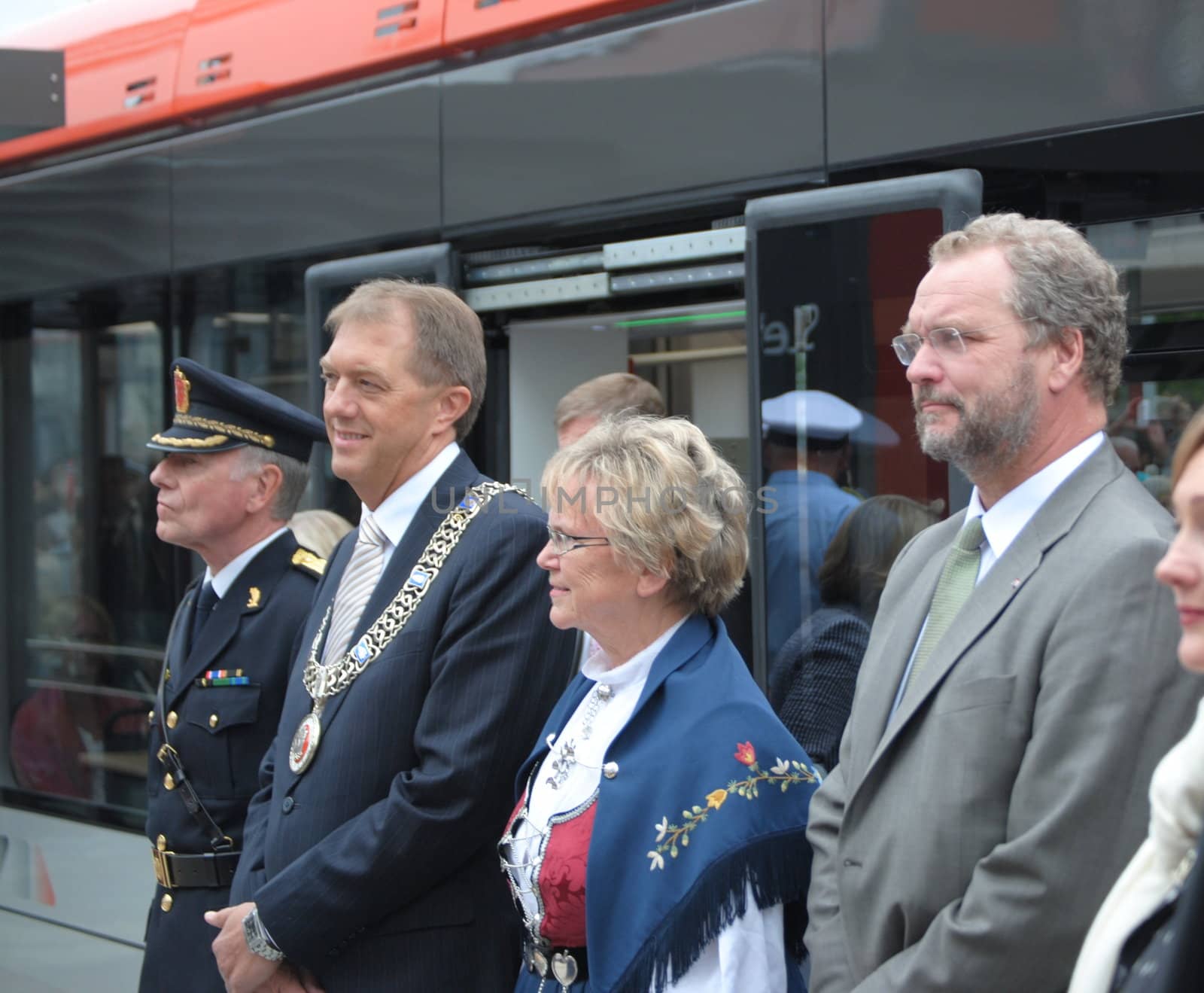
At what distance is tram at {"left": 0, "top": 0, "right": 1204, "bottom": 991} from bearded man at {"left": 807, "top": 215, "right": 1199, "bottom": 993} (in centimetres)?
93

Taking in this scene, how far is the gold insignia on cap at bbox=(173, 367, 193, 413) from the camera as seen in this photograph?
352 cm

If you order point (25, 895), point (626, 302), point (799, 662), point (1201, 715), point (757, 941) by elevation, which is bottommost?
point (25, 895)

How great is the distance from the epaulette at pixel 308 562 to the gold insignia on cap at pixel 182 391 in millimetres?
418

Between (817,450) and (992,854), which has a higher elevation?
(817,450)

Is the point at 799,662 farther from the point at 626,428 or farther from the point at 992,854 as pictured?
the point at 992,854

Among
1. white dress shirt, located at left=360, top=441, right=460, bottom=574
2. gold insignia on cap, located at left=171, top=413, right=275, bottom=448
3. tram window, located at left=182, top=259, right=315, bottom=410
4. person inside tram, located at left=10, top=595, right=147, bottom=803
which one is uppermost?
tram window, located at left=182, top=259, right=315, bottom=410

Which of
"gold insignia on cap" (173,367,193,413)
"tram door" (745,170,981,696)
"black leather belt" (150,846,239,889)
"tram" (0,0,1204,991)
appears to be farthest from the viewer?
"gold insignia on cap" (173,367,193,413)

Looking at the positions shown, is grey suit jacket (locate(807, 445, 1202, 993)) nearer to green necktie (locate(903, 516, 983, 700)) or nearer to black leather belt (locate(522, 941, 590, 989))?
green necktie (locate(903, 516, 983, 700))

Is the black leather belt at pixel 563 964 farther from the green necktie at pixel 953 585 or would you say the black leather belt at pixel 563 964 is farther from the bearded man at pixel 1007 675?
the green necktie at pixel 953 585

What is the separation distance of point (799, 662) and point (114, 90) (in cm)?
355

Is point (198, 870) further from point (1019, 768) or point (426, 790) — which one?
point (1019, 768)

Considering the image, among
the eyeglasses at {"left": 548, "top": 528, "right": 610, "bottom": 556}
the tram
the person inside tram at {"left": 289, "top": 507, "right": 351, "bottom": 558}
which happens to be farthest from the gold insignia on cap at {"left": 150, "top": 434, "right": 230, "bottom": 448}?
the eyeglasses at {"left": 548, "top": 528, "right": 610, "bottom": 556}

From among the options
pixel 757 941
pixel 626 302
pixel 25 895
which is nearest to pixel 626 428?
pixel 757 941

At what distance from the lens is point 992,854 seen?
1.82 meters
